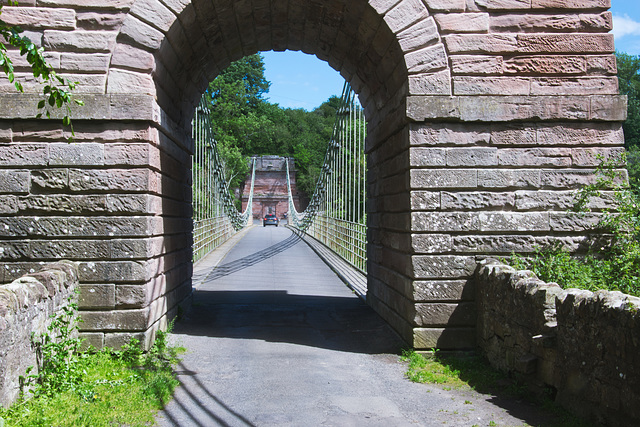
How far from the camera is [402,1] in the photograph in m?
5.36

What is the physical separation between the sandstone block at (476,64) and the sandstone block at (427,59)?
10cm

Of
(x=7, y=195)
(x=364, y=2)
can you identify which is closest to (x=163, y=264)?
(x=7, y=195)

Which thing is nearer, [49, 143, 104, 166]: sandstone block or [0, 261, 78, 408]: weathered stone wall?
[0, 261, 78, 408]: weathered stone wall

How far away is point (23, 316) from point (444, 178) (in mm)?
3585

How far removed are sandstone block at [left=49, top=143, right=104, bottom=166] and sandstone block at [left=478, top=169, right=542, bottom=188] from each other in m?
3.47

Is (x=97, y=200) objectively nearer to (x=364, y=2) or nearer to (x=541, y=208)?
(x=364, y=2)

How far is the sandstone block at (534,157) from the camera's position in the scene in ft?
17.5

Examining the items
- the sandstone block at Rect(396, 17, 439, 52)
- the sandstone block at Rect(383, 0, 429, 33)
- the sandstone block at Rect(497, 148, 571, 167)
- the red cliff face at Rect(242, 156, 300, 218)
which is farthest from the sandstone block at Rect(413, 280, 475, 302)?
the red cliff face at Rect(242, 156, 300, 218)

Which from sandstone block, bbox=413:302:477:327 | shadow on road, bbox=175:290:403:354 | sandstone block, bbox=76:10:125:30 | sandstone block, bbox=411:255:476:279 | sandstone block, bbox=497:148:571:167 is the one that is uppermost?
sandstone block, bbox=76:10:125:30

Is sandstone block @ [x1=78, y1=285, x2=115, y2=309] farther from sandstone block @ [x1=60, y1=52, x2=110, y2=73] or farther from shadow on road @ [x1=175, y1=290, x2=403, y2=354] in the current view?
sandstone block @ [x1=60, y1=52, x2=110, y2=73]

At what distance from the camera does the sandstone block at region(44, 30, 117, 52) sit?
5.10 metres

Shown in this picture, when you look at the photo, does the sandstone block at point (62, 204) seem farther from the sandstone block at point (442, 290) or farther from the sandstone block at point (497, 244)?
the sandstone block at point (497, 244)

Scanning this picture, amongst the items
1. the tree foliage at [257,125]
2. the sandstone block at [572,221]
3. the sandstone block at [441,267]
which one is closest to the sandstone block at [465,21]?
the sandstone block at [572,221]

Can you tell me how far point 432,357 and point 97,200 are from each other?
11.0 feet
